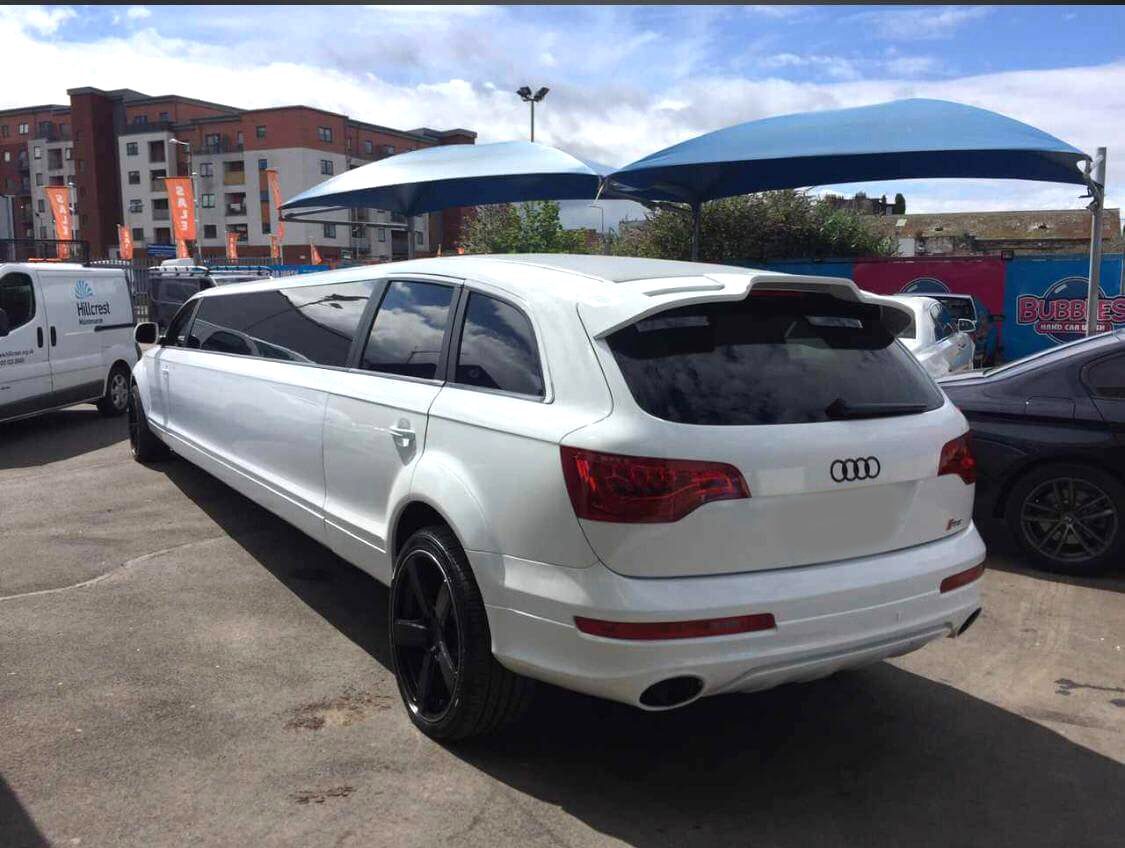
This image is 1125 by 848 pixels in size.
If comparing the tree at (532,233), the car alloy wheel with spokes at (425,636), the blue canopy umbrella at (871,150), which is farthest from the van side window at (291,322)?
the tree at (532,233)

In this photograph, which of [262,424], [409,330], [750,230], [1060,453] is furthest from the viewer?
[750,230]

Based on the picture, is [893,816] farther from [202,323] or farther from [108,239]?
[108,239]

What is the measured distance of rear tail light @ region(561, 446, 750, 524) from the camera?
2752 mm

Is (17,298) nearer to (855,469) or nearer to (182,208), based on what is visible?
(855,469)

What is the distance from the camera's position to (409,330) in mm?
3959

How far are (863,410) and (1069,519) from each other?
10.8 feet

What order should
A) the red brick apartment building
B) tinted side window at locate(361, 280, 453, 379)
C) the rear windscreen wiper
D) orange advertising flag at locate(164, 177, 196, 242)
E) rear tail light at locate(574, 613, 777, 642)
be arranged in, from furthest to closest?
the red brick apartment building → orange advertising flag at locate(164, 177, 196, 242) → tinted side window at locate(361, 280, 453, 379) → the rear windscreen wiper → rear tail light at locate(574, 613, 777, 642)

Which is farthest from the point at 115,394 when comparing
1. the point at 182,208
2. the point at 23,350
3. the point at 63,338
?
the point at 182,208

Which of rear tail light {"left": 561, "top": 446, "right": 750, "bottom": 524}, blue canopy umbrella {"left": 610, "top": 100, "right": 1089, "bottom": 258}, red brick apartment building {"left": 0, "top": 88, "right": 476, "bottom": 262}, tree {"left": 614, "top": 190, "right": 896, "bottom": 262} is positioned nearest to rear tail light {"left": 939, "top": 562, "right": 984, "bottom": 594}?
rear tail light {"left": 561, "top": 446, "right": 750, "bottom": 524}

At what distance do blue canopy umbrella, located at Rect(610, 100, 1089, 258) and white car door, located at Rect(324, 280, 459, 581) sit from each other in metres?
6.69

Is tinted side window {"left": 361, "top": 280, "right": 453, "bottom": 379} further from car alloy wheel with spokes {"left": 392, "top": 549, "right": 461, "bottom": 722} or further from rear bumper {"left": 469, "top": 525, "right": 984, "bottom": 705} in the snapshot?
rear bumper {"left": 469, "top": 525, "right": 984, "bottom": 705}

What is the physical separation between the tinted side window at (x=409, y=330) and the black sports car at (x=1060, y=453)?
3.77m

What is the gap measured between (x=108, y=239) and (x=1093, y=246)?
10006cm

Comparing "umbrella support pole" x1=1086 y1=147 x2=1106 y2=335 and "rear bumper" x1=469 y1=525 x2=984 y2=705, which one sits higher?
"umbrella support pole" x1=1086 y1=147 x2=1106 y2=335
